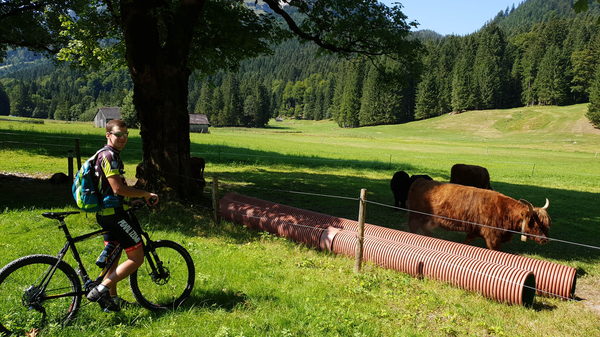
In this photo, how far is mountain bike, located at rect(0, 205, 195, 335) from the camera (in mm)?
3816

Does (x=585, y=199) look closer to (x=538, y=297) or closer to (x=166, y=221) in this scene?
(x=538, y=297)

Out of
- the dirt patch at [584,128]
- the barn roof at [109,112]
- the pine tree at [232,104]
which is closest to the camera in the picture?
the dirt patch at [584,128]

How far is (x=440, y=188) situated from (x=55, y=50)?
20.9 meters

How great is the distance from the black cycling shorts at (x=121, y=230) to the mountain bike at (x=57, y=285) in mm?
134

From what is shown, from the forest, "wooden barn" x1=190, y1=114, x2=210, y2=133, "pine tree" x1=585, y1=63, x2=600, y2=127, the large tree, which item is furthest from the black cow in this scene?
the forest

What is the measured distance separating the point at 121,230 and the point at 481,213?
7330 mm

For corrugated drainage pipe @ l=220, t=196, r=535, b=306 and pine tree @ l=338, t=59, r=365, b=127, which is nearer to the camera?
corrugated drainage pipe @ l=220, t=196, r=535, b=306

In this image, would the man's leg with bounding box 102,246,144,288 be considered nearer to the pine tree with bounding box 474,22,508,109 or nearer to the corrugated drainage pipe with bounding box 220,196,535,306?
the corrugated drainage pipe with bounding box 220,196,535,306

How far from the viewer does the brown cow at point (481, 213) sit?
311 inches

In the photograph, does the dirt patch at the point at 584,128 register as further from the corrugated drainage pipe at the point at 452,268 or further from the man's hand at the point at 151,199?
the man's hand at the point at 151,199

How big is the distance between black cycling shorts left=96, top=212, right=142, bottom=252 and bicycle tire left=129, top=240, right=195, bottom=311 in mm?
435

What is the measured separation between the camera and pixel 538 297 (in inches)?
244

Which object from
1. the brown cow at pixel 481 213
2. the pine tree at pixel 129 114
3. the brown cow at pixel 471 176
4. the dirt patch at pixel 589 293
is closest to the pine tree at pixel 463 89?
the pine tree at pixel 129 114

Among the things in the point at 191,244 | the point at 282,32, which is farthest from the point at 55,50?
the point at 191,244
